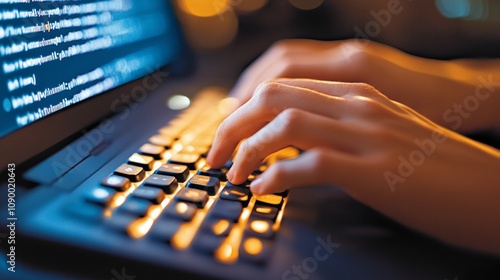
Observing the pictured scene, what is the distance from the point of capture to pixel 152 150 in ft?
1.47

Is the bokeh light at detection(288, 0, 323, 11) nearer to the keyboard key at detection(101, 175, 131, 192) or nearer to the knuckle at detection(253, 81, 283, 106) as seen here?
the knuckle at detection(253, 81, 283, 106)

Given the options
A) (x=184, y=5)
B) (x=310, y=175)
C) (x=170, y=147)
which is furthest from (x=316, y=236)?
(x=184, y=5)

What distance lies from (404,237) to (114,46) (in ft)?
1.36

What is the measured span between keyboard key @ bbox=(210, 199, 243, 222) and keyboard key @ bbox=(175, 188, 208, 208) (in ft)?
0.03

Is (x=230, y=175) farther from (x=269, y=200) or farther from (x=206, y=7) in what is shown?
(x=206, y=7)

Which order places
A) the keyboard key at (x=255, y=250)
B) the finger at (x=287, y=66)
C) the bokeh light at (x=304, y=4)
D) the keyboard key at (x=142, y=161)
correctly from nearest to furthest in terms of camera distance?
1. the keyboard key at (x=255, y=250)
2. the keyboard key at (x=142, y=161)
3. the finger at (x=287, y=66)
4. the bokeh light at (x=304, y=4)

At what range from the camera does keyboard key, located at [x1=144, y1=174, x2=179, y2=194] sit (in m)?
0.37

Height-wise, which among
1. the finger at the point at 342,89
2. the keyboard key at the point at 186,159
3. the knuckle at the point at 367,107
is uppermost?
Answer: the finger at the point at 342,89

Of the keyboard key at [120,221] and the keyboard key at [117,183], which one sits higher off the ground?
the keyboard key at [117,183]

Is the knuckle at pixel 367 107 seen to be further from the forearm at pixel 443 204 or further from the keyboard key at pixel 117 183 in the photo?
the keyboard key at pixel 117 183

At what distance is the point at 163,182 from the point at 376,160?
180mm

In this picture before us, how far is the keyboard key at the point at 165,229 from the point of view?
0.31 meters

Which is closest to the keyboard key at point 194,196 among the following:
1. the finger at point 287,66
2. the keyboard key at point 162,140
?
the keyboard key at point 162,140

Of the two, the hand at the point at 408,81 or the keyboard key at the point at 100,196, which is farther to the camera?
the hand at the point at 408,81
